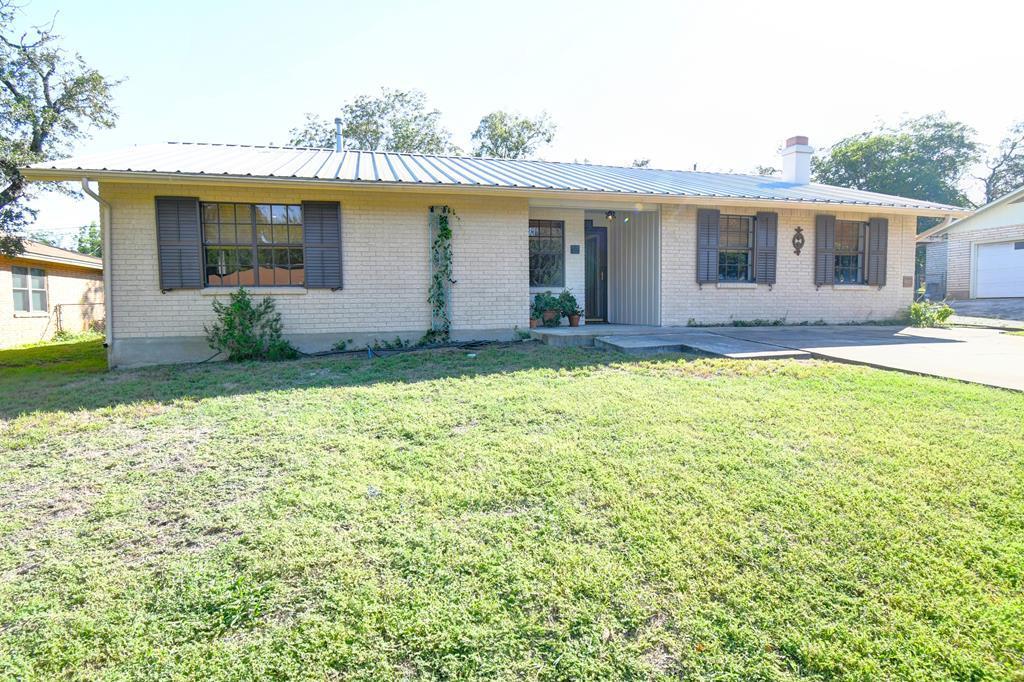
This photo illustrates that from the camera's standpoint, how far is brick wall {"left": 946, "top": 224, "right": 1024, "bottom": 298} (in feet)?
62.4

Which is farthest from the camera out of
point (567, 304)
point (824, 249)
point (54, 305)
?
point (54, 305)

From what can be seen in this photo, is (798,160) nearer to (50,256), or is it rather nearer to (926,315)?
(926,315)

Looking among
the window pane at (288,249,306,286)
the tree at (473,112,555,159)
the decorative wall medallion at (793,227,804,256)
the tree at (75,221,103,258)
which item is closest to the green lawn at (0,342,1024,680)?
the window pane at (288,249,306,286)

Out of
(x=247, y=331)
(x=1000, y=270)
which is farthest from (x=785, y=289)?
(x=1000, y=270)

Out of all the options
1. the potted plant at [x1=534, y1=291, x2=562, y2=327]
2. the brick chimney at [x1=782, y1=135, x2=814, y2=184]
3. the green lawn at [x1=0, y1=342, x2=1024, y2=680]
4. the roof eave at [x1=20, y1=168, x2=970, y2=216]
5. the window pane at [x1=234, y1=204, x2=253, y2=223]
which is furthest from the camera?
the brick chimney at [x1=782, y1=135, x2=814, y2=184]

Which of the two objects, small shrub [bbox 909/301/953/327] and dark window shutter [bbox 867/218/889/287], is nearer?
dark window shutter [bbox 867/218/889/287]

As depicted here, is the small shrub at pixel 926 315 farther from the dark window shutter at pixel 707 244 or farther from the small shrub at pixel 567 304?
the small shrub at pixel 567 304

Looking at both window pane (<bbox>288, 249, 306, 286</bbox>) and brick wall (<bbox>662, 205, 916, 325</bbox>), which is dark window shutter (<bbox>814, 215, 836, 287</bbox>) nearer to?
brick wall (<bbox>662, 205, 916, 325</bbox>)

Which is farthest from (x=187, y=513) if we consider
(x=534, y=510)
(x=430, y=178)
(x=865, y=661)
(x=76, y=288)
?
(x=76, y=288)

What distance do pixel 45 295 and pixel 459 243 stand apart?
49.2 ft

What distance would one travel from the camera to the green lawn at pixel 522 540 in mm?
2062

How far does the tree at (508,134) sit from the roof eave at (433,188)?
21912 millimetres

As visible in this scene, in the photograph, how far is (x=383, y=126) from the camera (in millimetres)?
29281

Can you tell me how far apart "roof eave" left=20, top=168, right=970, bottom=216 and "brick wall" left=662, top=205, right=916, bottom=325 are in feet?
1.43
